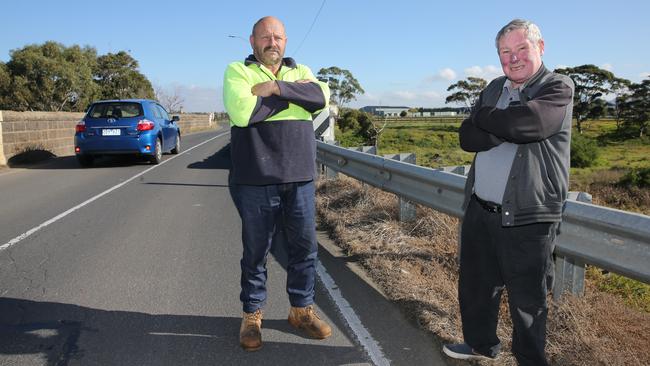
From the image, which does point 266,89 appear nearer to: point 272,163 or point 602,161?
point 272,163

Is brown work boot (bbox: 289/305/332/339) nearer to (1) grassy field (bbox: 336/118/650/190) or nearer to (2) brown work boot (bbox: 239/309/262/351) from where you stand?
(2) brown work boot (bbox: 239/309/262/351)

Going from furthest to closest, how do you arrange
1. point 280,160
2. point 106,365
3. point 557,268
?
point 557,268, point 280,160, point 106,365

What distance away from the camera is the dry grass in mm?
3033

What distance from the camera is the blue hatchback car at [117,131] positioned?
1280 centimetres

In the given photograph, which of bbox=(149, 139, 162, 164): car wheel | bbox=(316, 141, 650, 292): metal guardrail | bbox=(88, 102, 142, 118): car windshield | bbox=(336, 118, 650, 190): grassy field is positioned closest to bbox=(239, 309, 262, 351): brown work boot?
bbox=(316, 141, 650, 292): metal guardrail

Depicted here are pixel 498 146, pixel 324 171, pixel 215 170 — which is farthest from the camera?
pixel 215 170

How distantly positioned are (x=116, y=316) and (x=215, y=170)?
9.30m

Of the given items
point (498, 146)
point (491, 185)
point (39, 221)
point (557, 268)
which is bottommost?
point (39, 221)

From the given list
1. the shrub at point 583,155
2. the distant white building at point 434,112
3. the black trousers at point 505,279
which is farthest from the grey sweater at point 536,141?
the distant white building at point 434,112

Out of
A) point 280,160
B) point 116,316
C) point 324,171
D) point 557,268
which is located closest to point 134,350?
point 116,316

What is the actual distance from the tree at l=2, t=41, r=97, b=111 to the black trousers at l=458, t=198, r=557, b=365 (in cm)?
4811

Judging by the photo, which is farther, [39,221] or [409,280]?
[39,221]

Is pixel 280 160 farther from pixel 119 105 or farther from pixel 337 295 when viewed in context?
pixel 119 105

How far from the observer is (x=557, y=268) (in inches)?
144
